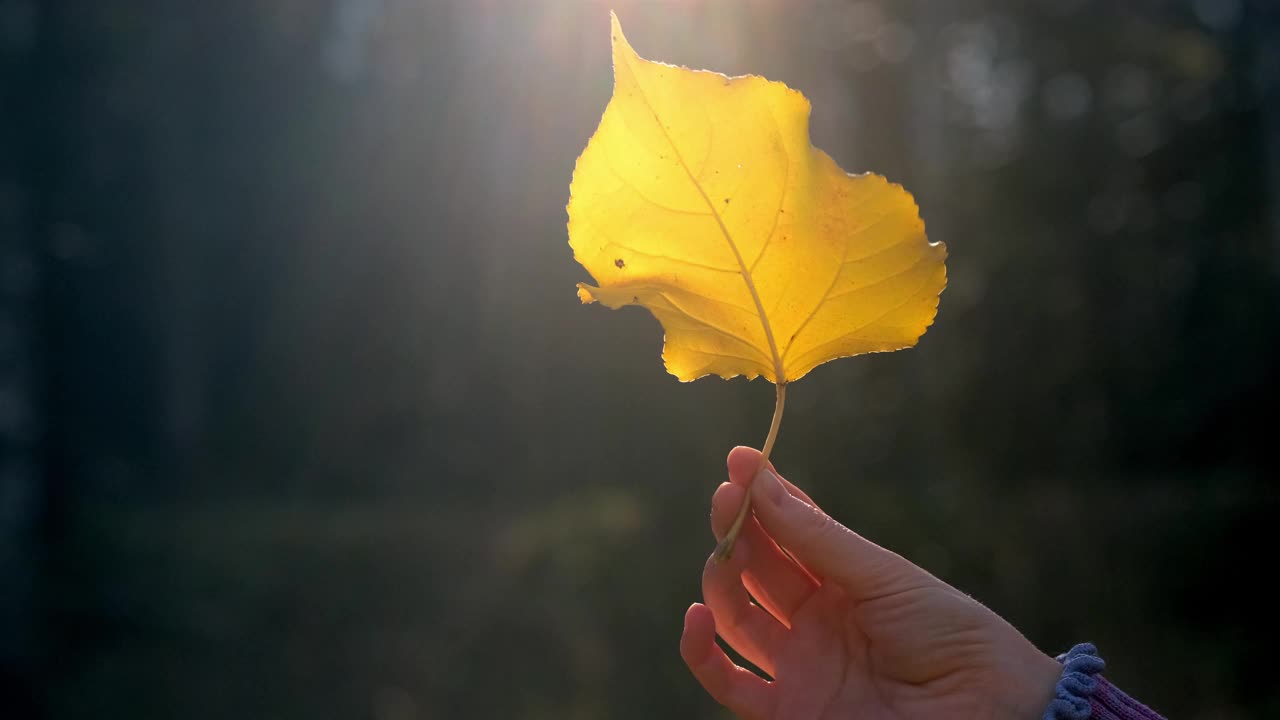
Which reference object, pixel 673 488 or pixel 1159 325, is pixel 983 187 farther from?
pixel 673 488

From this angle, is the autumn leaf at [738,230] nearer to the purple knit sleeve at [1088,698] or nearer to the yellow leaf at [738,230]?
the yellow leaf at [738,230]

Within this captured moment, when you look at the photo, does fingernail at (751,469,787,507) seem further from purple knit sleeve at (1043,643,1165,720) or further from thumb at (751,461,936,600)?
purple knit sleeve at (1043,643,1165,720)

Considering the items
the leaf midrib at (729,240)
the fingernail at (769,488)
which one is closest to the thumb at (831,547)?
the fingernail at (769,488)

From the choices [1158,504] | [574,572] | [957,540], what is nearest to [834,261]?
[574,572]

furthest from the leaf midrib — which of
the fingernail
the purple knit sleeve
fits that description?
the purple knit sleeve

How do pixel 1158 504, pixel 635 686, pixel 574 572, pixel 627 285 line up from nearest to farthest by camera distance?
pixel 627 285 → pixel 635 686 → pixel 574 572 → pixel 1158 504

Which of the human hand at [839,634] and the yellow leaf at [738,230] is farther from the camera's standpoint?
the human hand at [839,634]

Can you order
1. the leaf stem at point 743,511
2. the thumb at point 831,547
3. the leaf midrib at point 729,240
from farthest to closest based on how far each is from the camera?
1. the thumb at point 831,547
2. the leaf stem at point 743,511
3. the leaf midrib at point 729,240
